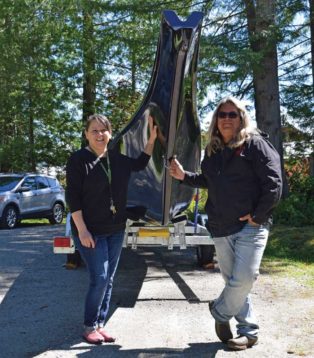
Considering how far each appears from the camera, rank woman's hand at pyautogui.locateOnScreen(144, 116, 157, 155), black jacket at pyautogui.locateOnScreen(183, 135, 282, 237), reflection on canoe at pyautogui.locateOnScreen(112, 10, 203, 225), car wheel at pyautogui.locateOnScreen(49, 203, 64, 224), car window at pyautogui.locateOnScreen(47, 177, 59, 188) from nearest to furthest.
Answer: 1. black jacket at pyautogui.locateOnScreen(183, 135, 282, 237)
2. woman's hand at pyautogui.locateOnScreen(144, 116, 157, 155)
3. reflection on canoe at pyautogui.locateOnScreen(112, 10, 203, 225)
4. car wheel at pyautogui.locateOnScreen(49, 203, 64, 224)
5. car window at pyautogui.locateOnScreen(47, 177, 59, 188)

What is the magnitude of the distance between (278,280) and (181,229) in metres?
1.55

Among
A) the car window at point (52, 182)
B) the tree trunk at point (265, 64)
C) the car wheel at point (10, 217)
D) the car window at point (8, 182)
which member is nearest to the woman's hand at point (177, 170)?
the tree trunk at point (265, 64)

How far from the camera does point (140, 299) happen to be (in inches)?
245

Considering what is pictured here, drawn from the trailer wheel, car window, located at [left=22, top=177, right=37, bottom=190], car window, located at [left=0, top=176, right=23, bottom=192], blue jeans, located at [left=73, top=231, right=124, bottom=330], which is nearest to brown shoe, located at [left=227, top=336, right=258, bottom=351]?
blue jeans, located at [left=73, top=231, right=124, bottom=330]

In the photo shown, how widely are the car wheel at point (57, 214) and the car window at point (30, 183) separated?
126 cm

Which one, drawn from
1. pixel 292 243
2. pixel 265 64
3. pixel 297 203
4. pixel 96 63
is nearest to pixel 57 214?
A: pixel 96 63

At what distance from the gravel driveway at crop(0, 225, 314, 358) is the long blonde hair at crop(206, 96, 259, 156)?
1658 millimetres

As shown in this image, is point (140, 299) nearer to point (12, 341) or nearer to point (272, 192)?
point (12, 341)

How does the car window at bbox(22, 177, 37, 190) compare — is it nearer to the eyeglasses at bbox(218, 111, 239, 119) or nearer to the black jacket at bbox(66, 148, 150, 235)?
the black jacket at bbox(66, 148, 150, 235)

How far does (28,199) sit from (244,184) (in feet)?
44.0

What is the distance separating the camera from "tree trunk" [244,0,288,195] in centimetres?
1143

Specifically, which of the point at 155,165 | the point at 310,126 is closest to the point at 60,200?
the point at 310,126

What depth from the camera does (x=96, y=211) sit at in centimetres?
444

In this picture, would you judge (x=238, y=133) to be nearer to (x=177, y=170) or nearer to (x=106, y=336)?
(x=177, y=170)
